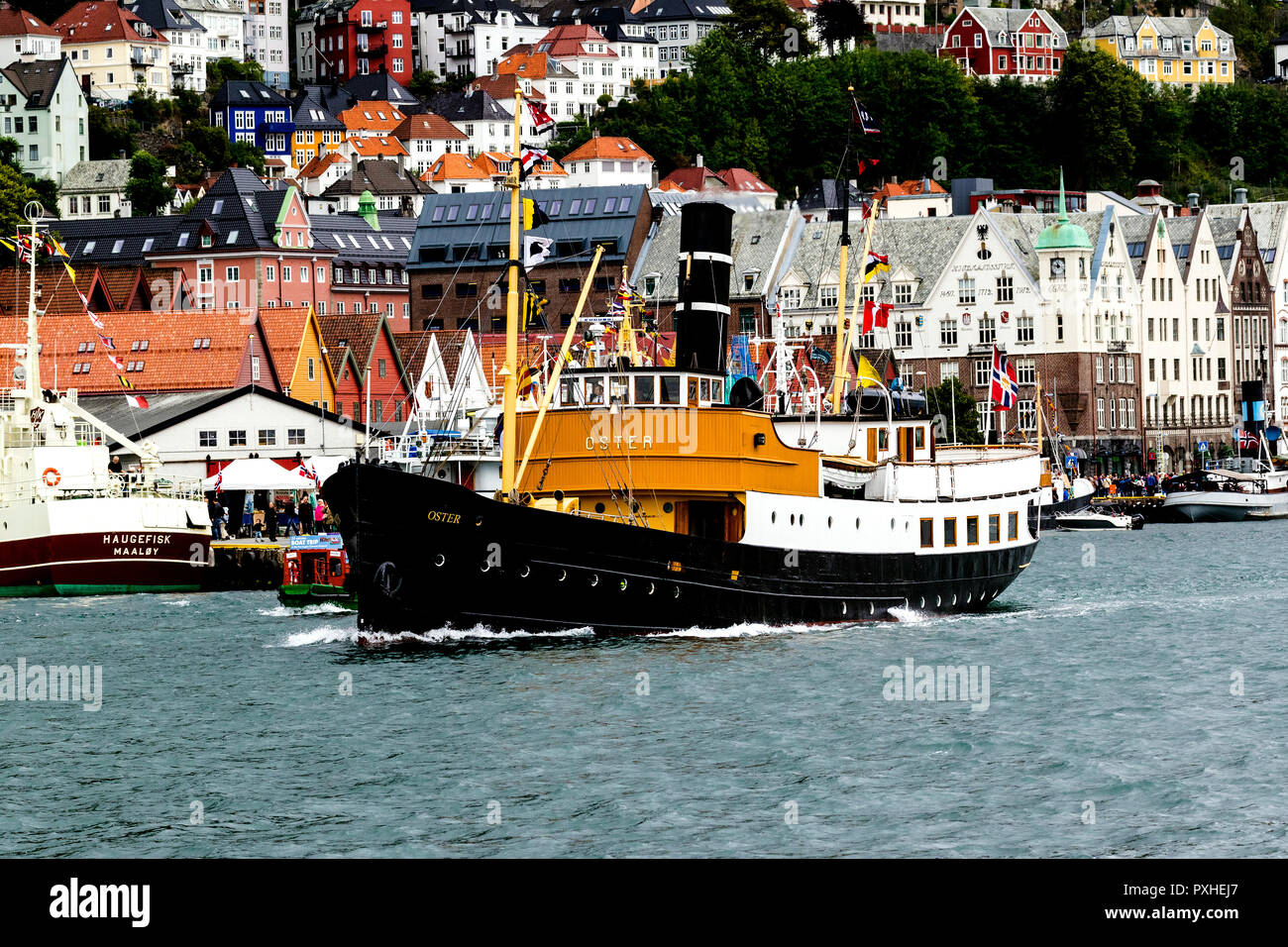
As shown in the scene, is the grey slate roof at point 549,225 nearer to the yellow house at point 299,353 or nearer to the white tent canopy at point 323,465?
the yellow house at point 299,353

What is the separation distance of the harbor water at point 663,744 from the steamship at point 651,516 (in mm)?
781

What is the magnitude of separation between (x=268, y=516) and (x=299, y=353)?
31.2 m

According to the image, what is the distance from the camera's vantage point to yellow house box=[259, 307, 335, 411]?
370ft

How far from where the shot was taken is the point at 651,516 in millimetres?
48250

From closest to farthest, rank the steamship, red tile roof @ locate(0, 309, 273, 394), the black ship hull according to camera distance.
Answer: the black ship hull → the steamship → red tile roof @ locate(0, 309, 273, 394)

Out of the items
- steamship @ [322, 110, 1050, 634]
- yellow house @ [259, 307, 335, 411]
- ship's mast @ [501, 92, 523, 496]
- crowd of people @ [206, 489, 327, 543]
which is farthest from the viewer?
yellow house @ [259, 307, 335, 411]

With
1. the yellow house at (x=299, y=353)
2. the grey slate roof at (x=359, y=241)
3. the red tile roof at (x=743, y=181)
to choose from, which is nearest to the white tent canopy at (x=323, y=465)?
the yellow house at (x=299, y=353)

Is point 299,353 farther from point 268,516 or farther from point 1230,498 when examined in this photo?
point 1230,498

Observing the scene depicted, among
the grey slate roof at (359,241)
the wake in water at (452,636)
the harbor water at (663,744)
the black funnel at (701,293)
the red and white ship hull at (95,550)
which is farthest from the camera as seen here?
the grey slate roof at (359,241)

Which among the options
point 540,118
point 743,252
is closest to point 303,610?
point 540,118

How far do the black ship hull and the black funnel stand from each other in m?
5.03

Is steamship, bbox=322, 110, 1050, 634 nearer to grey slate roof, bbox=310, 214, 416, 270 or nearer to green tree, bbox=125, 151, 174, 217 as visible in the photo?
grey slate roof, bbox=310, 214, 416, 270

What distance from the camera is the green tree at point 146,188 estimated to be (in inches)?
7702

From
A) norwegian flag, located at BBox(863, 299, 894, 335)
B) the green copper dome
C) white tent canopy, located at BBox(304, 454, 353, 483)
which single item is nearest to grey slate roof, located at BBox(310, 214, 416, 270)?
the green copper dome
